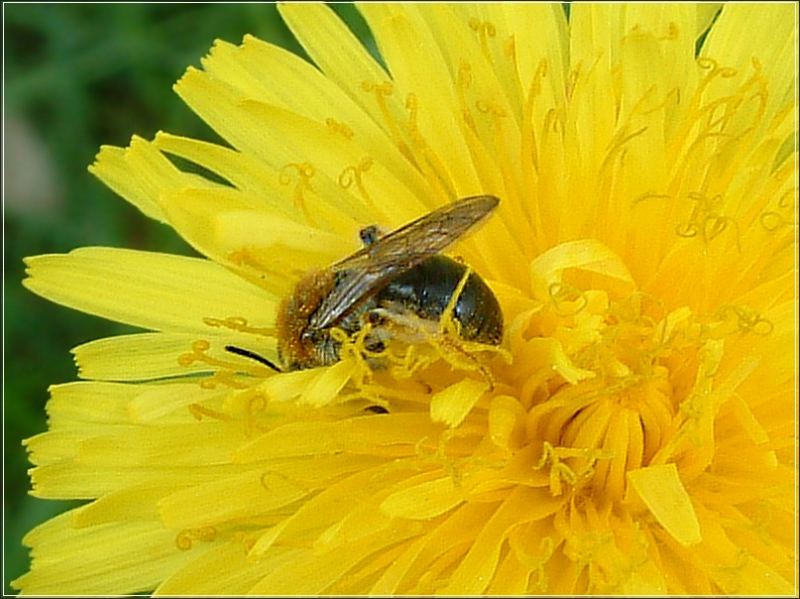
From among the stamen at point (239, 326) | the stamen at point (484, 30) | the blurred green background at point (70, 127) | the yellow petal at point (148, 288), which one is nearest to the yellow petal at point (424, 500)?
the stamen at point (239, 326)

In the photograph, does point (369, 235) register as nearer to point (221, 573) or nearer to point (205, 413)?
point (205, 413)

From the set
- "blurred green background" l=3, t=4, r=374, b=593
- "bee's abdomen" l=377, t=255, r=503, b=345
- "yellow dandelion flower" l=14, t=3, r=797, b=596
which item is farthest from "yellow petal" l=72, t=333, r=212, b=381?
"blurred green background" l=3, t=4, r=374, b=593

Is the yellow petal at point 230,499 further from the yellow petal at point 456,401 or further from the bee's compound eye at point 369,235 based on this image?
the bee's compound eye at point 369,235

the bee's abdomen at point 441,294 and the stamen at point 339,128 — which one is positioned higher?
the stamen at point 339,128

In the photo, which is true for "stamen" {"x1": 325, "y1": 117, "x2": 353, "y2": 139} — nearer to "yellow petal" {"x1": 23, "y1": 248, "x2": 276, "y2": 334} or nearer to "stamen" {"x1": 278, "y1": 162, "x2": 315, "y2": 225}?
"stamen" {"x1": 278, "y1": 162, "x2": 315, "y2": 225}

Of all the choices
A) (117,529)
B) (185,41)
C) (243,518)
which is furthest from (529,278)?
(185,41)

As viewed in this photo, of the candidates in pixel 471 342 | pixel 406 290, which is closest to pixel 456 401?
pixel 471 342

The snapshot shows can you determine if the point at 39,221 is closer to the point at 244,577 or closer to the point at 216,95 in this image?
the point at 216,95
